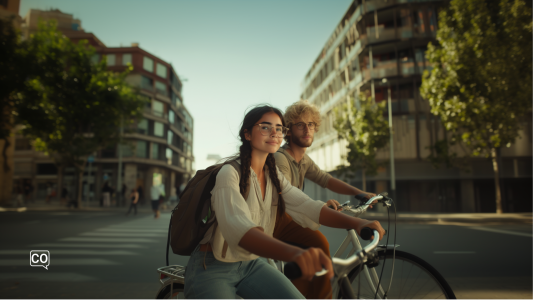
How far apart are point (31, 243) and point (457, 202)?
26.3 m

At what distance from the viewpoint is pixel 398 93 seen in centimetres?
2688

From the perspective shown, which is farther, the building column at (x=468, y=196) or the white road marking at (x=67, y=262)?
the building column at (x=468, y=196)

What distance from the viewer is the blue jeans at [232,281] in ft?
5.41

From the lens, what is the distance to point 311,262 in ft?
3.84

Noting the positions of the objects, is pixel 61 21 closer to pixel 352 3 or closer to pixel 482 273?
pixel 352 3

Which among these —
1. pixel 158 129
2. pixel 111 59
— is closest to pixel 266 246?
pixel 158 129

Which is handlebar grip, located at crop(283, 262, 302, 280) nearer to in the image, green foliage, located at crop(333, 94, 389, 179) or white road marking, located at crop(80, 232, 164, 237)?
white road marking, located at crop(80, 232, 164, 237)

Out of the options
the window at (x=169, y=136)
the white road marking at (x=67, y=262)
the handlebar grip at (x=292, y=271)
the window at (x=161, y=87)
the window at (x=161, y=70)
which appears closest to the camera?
the handlebar grip at (x=292, y=271)

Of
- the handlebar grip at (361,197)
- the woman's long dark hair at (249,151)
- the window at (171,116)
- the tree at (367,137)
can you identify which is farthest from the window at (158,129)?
the woman's long dark hair at (249,151)

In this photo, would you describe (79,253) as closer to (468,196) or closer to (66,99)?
(66,99)

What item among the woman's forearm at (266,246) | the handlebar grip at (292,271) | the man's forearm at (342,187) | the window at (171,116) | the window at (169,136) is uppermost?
the window at (171,116)

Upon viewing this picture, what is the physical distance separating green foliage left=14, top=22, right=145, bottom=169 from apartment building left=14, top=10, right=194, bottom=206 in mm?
18778

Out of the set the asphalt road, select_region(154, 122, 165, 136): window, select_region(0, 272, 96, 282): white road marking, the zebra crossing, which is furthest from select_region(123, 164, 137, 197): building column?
select_region(0, 272, 96, 282): white road marking

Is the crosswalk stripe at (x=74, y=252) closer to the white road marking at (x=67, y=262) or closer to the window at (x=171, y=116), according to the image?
the white road marking at (x=67, y=262)
